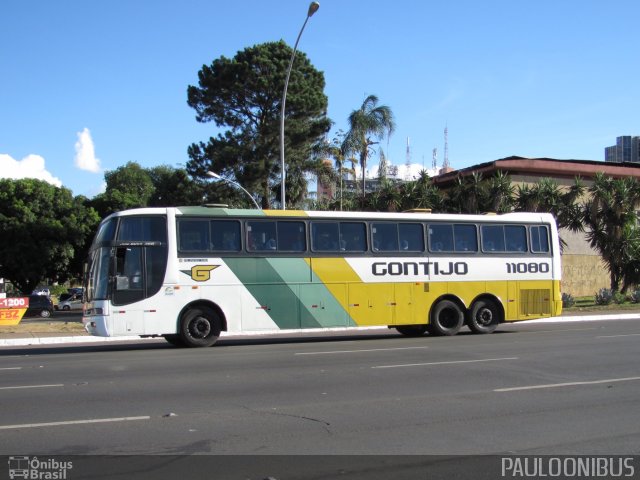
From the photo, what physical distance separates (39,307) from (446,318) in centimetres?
3414

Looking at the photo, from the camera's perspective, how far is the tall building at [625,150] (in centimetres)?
10925

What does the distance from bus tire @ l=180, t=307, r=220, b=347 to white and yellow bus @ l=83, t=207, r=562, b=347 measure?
0.03m

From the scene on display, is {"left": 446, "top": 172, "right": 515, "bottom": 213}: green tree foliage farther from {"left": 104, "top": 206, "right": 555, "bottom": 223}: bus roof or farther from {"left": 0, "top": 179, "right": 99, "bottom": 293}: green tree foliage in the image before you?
{"left": 0, "top": 179, "right": 99, "bottom": 293}: green tree foliage

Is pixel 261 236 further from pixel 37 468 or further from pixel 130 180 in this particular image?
pixel 130 180

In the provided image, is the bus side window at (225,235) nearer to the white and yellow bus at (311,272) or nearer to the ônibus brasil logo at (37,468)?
the white and yellow bus at (311,272)

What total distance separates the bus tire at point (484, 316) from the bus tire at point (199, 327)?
7844 millimetres

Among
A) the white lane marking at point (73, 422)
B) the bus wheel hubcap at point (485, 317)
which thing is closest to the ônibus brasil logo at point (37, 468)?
the white lane marking at point (73, 422)

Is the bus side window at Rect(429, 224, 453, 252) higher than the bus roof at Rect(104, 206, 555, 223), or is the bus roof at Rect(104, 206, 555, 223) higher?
the bus roof at Rect(104, 206, 555, 223)

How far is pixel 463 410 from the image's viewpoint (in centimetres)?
811

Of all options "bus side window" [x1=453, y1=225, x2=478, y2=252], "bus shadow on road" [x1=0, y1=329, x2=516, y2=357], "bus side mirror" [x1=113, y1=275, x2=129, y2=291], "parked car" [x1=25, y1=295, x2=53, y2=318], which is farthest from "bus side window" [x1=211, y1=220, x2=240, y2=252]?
"parked car" [x1=25, y1=295, x2=53, y2=318]

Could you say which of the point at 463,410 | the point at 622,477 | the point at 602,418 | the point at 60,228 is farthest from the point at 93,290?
the point at 60,228

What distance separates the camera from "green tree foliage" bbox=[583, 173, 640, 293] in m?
37.1

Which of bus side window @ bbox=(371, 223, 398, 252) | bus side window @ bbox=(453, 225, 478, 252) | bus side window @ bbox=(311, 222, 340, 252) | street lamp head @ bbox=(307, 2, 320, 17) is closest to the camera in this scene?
bus side window @ bbox=(311, 222, 340, 252)

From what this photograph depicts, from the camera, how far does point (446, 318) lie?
19.2 meters
